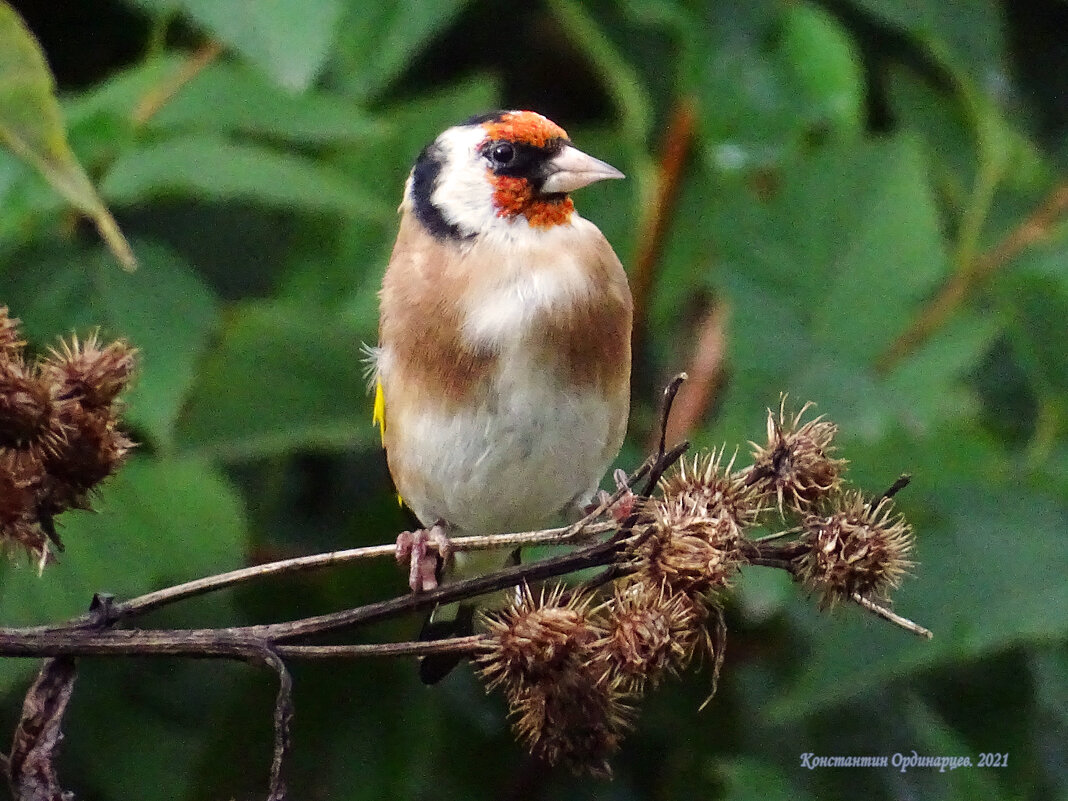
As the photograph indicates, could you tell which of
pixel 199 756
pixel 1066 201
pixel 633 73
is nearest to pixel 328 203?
pixel 633 73

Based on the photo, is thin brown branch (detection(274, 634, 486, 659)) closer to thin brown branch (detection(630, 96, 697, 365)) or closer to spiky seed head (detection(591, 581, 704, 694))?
spiky seed head (detection(591, 581, 704, 694))

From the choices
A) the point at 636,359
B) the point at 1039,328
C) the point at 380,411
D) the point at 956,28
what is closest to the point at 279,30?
the point at 380,411

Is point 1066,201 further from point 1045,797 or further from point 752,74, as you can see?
point 1045,797

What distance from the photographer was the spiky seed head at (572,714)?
A: 0.92 metres

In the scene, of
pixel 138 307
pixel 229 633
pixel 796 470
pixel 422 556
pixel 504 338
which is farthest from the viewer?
pixel 138 307

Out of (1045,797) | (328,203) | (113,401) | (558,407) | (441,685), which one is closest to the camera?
(113,401)

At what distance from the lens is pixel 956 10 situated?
1888mm

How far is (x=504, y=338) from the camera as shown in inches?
58.3

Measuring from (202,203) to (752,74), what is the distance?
2.72 ft

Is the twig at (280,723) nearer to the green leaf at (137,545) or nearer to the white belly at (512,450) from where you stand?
the white belly at (512,450)

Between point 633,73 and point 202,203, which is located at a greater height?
point 633,73

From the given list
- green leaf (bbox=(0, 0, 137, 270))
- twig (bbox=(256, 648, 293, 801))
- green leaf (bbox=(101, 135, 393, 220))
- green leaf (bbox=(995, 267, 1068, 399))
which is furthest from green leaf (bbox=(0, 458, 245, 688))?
green leaf (bbox=(995, 267, 1068, 399))

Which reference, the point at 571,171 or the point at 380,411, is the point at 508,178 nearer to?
the point at 571,171

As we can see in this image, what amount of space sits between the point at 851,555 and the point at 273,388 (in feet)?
3.55
